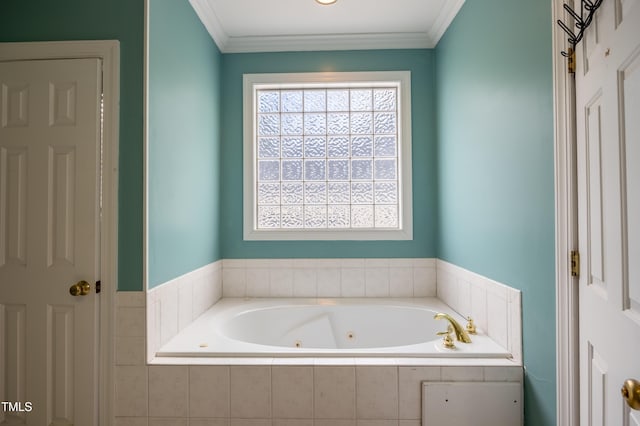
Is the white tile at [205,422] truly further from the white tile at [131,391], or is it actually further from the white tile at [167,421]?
the white tile at [131,391]

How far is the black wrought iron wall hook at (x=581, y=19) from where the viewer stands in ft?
3.62

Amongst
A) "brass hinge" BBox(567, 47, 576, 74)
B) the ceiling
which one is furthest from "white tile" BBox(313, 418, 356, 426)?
the ceiling

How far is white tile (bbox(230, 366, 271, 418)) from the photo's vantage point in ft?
5.39

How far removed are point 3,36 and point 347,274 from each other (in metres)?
2.44

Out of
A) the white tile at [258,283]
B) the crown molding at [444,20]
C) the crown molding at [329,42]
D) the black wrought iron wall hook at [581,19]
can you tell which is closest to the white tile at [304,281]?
the white tile at [258,283]

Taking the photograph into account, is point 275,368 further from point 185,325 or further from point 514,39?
point 514,39

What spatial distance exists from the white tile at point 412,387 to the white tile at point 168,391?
970mm

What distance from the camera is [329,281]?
2.84m

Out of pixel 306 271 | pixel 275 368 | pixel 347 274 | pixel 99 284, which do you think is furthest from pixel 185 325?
pixel 347 274

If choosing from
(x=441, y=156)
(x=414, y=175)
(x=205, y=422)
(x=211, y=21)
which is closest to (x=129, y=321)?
(x=205, y=422)

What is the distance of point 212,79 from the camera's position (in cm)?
269

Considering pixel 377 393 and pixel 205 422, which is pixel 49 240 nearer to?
pixel 205 422

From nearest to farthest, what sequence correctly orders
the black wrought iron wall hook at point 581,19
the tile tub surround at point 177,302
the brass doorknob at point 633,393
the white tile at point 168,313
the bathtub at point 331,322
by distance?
the brass doorknob at point 633,393 < the black wrought iron wall hook at point 581,19 < the tile tub surround at point 177,302 < the white tile at point 168,313 < the bathtub at point 331,322

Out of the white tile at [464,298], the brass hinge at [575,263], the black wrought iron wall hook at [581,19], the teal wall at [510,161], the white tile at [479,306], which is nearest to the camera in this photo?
the black wrought iron wall hook at [581,19]
